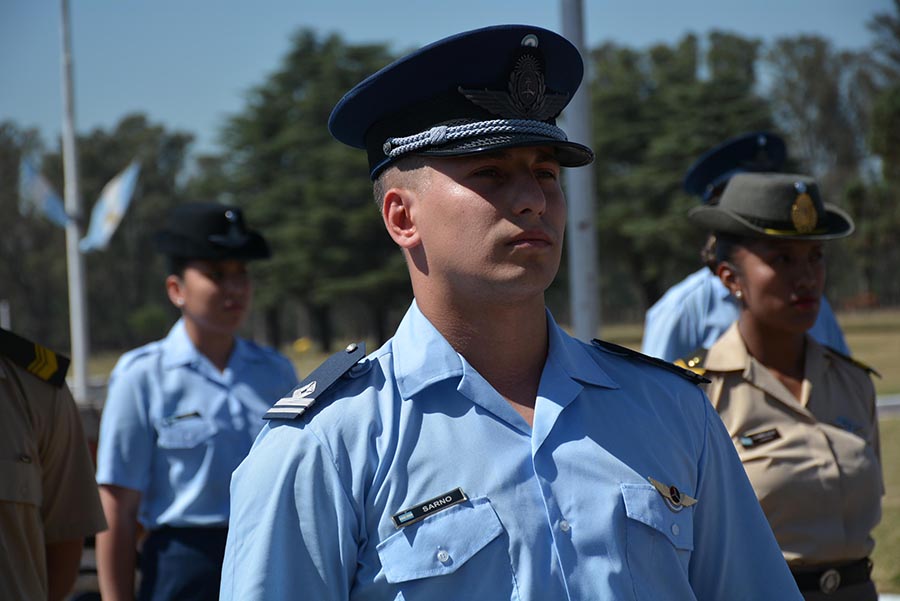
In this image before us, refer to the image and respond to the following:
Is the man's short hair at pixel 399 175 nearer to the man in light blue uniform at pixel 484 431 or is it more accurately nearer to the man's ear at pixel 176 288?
the man in light blue uniform at pixel 484 431

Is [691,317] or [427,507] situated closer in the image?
[427,507]

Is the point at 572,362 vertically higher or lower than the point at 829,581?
higher

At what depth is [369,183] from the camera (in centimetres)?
5494

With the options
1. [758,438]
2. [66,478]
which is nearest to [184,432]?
[66,478]

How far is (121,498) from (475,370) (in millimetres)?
2590

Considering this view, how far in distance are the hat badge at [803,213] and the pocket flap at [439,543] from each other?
78.5 inches

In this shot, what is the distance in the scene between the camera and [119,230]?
6612cm

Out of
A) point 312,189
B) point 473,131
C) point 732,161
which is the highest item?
point 312,189

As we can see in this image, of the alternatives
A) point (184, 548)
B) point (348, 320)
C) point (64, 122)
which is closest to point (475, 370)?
point (184, 548)

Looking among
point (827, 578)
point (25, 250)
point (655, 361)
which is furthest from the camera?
point (25, 250)

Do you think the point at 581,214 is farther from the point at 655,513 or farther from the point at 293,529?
the point at 293,529

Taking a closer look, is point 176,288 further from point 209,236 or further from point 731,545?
point 731,545

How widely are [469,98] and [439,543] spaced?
0.82m

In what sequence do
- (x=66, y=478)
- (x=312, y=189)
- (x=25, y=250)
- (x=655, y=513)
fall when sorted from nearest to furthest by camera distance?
(x=655, y=513)
(x=66, y=478)
(x=312, y=189)
(x=25, y=250)
